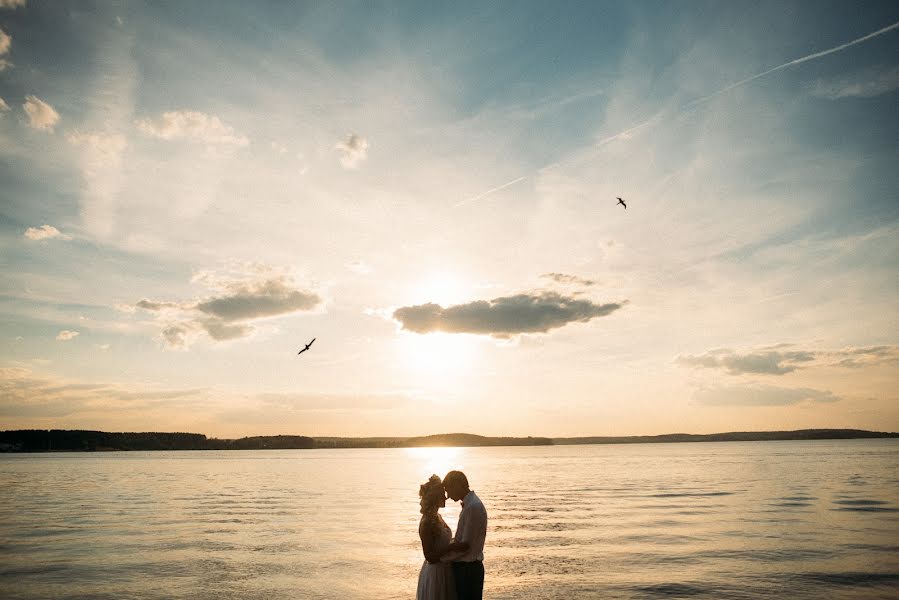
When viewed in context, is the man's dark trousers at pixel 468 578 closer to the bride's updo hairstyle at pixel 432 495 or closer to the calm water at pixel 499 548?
the bride's updo hairstyle at pixel 432 495

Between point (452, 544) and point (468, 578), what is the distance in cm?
79

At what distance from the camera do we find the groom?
9867mm

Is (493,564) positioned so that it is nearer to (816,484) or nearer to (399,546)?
(399,546)

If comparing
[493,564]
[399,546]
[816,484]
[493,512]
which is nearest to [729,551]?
[493,564]

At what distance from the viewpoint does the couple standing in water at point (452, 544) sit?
991cm

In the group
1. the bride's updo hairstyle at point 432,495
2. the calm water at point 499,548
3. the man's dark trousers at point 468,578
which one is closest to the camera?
the bride's updo hairstyle at point 432,495

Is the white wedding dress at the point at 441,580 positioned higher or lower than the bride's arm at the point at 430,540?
lower

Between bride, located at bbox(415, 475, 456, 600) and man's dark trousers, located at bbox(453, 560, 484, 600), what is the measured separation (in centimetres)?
16

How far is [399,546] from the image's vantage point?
88.8ft

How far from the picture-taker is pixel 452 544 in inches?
392

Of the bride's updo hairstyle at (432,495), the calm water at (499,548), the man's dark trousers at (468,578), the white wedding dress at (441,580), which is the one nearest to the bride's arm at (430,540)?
the white wedding dress at (441,580)

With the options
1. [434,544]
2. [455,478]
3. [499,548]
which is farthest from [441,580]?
[499,548]

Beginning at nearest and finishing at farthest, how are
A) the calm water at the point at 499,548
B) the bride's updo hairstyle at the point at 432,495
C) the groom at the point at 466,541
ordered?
the groom at the point at 466,541 → the bride's updo hairstyle at the point at 432,495 → the calm water at the point at 499,548

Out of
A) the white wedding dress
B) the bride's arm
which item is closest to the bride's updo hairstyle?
the bride's arm
